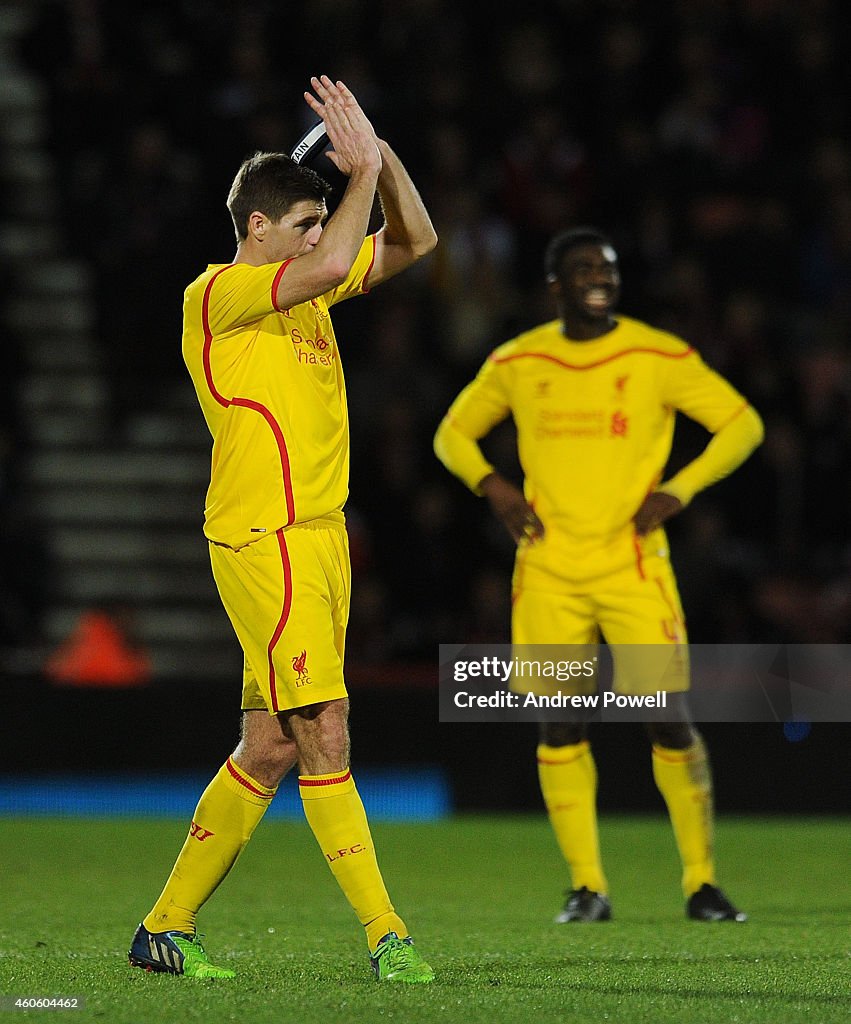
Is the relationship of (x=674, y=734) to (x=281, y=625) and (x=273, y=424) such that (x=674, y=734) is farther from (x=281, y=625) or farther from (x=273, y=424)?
(x=273, y=424)

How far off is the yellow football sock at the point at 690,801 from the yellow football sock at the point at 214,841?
2.06 meters

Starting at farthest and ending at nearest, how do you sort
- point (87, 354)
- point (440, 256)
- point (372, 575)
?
point (87, 354) → point (440, 256) → point (372, 575)

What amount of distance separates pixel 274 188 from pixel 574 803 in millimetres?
2643

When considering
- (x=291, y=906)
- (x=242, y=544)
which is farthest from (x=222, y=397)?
(x=291, y=906)

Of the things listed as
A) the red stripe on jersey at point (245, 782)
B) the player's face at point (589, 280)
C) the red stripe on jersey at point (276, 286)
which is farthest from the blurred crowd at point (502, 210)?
the red stripe on jersey at point (276, 286)

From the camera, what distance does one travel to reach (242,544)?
5160 mm

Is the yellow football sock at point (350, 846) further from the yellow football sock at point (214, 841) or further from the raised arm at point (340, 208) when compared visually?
the raised arm at point (340, 208)

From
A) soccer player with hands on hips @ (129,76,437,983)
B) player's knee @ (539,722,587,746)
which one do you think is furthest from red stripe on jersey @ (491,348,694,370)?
soccer player with hands on hips @ (129,76,437,983)

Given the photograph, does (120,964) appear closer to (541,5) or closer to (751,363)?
(751,363)

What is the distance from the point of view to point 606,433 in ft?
22.9

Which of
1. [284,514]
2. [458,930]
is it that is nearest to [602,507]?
[458,930]

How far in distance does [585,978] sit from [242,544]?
144 cm

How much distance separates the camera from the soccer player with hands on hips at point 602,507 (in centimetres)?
686

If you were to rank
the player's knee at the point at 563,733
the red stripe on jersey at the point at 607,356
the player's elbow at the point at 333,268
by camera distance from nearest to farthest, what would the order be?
the player's elbow at the point at 333,268, the player's knee at the point at 563,733, the red stripe on jersey at the point at 607,356
